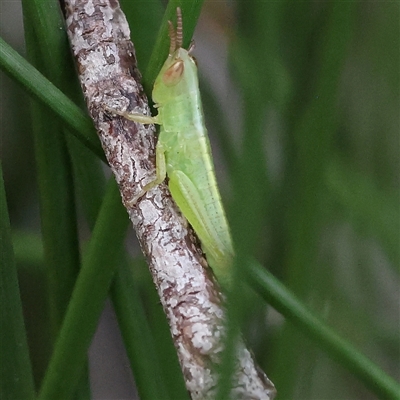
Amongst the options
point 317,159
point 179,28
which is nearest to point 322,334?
point 317,159

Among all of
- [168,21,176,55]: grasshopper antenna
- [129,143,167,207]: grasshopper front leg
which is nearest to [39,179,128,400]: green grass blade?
[129,143,167,207]: grasshopper front leg

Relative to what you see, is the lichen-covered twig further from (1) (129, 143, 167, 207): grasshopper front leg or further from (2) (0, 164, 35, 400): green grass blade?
(2) (0, 164, 35, 400): green grass blade

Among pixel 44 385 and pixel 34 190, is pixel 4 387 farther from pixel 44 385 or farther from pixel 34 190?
pixel 34 190

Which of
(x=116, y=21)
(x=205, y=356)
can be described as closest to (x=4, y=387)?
(x=205, y=356)

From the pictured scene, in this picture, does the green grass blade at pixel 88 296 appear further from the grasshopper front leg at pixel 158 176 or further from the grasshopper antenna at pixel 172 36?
the grasshopper antenna at pixel 172 36

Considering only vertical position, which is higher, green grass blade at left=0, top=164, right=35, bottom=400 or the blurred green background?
the blurred green background

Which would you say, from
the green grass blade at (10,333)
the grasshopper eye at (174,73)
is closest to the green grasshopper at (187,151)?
the grasshopper eye at (174,73)
